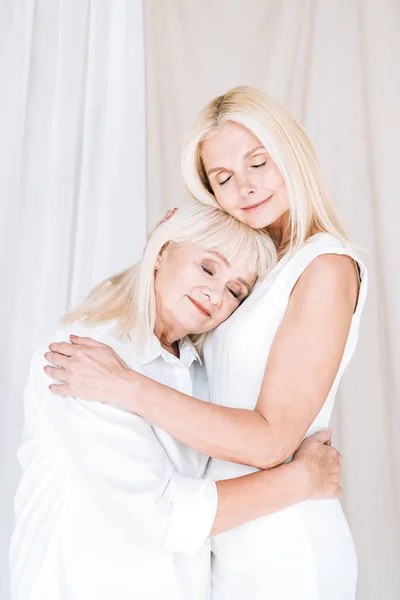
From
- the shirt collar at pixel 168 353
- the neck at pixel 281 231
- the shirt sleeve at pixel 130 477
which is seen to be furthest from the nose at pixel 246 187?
Answer: the shirt sleeve at pixel 130 477

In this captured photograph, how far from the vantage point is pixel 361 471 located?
273 centimetres

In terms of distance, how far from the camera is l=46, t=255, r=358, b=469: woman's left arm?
1.47 m

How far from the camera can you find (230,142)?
1.81 metres

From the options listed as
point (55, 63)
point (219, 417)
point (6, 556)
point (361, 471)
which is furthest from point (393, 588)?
point (55, 63)

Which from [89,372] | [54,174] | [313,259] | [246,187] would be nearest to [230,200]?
[246,187]

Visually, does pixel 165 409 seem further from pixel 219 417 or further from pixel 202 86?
pixel 202 86

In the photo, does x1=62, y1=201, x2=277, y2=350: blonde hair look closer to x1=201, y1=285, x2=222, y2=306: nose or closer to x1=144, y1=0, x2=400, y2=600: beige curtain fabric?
x1=201, y1=285, x2=222, y2=306: nose

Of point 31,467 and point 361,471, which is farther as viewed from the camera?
point 361,471

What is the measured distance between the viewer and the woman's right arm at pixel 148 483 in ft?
4.71

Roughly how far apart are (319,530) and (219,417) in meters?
0.31

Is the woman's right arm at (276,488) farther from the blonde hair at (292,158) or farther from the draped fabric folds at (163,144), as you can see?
the draped fabric folds at (163,144)

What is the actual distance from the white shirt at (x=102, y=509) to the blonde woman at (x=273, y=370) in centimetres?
6

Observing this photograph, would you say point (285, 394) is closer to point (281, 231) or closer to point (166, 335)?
point (166, 335)

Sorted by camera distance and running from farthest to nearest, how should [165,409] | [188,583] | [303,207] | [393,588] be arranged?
[393,588]
[303,207]
[188,583]
[165,409]
